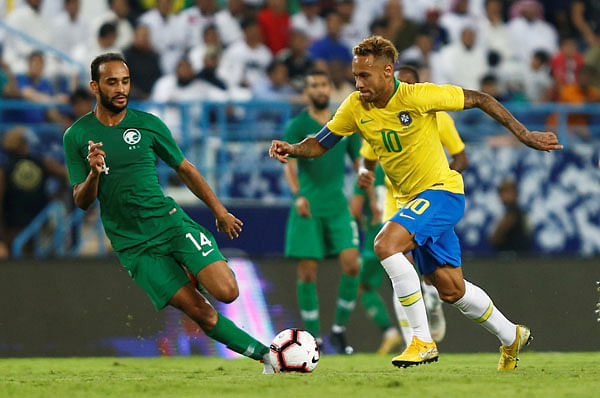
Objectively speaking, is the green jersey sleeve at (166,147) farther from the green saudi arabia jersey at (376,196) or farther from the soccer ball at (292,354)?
the green saudi arabia jersey at (376,196)

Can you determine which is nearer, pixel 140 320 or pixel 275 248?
pixel 140 320

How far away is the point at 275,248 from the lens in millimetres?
11961

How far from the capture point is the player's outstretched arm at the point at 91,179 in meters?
6.09

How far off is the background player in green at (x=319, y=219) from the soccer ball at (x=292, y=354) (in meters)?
2.68

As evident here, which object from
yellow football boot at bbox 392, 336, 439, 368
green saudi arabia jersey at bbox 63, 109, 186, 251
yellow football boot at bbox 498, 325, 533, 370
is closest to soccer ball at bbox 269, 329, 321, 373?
yellow football boot at bbox 392, 336, 439, 368

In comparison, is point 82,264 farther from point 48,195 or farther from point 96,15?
point 96,15

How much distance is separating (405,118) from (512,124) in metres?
0.67

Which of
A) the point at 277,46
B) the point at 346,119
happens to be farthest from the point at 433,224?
the point at 277,46

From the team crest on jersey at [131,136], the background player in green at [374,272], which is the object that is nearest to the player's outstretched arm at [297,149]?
the team crest on jersey at [131,136]

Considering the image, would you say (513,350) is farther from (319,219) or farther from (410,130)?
(319,219)

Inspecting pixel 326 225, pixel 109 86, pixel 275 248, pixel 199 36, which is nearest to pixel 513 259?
pixel 326 225

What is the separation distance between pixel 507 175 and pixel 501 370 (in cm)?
537

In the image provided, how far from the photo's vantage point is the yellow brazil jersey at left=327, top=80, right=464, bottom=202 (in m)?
6.64

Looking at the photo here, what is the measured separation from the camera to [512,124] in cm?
643
